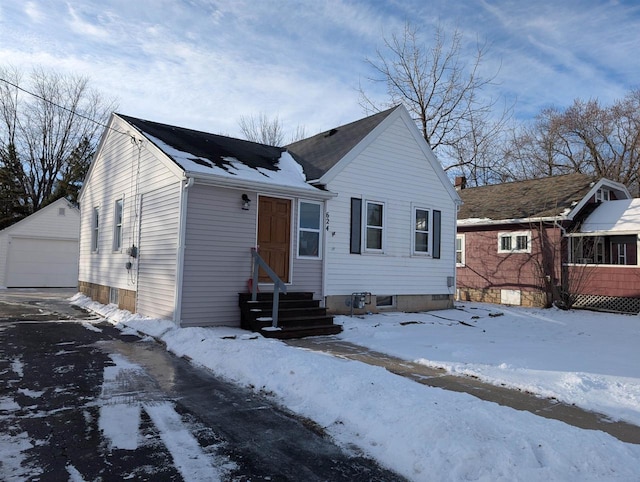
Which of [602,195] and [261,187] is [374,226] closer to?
→ [261,187]

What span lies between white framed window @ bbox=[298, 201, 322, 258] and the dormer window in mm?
12113

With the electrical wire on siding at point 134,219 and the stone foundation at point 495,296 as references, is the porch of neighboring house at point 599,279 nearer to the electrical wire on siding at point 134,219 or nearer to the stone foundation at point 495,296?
the stone foundation at point 495,296

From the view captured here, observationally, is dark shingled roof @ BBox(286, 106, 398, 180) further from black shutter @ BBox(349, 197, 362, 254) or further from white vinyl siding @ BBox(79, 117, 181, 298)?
white vinyl siding @ BBox(79, 117, 181, 298)

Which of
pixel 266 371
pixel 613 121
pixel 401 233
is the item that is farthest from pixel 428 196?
pixel 613 121

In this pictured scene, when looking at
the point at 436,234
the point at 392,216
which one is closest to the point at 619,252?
the point at 436,234

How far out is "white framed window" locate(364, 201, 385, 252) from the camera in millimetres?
11891

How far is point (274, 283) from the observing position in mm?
8797

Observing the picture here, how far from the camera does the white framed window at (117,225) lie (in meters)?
12.7

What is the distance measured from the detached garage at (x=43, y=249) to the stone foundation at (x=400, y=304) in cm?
1638

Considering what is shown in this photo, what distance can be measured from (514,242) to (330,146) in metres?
8.79

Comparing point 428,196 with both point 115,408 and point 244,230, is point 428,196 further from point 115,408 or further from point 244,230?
point 115,408

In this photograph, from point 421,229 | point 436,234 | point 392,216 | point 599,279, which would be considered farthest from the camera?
point 599,279

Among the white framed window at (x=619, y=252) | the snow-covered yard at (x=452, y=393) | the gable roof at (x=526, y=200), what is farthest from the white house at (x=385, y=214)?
the white framed window at (x=619, y=252)

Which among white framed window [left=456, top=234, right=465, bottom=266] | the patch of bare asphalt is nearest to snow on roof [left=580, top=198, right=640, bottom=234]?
white framed window [left=456, top=234, right=465, bottom=266]
